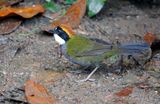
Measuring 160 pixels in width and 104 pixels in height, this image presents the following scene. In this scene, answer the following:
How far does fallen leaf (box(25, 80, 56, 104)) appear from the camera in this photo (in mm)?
5848

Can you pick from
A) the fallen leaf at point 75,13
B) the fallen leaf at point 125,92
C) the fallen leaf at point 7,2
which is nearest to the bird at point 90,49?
the fallen leaf at point 125,92

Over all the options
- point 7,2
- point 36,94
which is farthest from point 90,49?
point 7,2

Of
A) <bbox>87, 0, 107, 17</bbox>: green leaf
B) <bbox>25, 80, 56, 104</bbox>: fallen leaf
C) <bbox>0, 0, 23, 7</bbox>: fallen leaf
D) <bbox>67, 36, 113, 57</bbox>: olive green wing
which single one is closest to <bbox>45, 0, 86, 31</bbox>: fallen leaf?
<bbox>87, 0, 107, 17</bbox>: green leaf

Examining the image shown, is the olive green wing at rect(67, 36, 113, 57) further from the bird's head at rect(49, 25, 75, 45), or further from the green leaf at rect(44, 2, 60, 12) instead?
the green leaf at rect(44, 2, 60, 12)

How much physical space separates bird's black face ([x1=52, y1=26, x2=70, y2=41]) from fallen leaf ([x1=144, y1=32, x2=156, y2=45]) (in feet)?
3.76

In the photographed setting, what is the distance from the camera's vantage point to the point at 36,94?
19.5 ft

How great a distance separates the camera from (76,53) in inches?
256

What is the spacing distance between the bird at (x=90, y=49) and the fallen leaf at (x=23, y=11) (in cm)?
110

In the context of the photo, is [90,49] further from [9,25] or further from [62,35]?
[9,25]

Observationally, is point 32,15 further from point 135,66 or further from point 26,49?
point 135,66

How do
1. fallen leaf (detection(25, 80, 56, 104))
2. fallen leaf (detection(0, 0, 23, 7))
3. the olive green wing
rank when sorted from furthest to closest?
1. fallen leaf (detection(0, 0, 23, 7))
2. the olive green wing
3. fallen leaf (detection(25, 80, 56, 104))

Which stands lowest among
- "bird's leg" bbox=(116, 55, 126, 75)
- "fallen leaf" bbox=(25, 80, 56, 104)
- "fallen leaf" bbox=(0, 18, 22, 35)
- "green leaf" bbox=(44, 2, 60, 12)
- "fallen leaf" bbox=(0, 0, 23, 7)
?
"fallen leaf" bbox=(25, 80, 56, 104)

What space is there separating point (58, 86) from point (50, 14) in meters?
1.97

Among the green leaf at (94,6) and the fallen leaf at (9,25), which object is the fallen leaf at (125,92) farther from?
the fallen leaf at (9,25)
